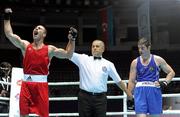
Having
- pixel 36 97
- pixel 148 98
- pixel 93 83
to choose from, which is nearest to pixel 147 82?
pixel 148 98

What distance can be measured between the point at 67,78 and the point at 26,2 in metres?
2.79

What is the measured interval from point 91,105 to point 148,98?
2.33 ft

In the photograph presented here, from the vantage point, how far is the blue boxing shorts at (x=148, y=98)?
5273 millimetres

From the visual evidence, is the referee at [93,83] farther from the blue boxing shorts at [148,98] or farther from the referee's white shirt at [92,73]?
the blue boxing shorts at [148,98]

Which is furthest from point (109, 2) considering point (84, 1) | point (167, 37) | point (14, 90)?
point (14, 90)

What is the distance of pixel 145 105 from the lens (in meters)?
5.28

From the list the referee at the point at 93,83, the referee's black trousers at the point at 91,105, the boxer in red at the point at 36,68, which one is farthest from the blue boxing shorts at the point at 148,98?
the boxer in red at the point at 36,68

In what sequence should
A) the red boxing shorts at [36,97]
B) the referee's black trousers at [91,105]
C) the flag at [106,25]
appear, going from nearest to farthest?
the red boxing shorts at [36,97]
the referee's black trousers at [91,105]
the flag at [106,25]

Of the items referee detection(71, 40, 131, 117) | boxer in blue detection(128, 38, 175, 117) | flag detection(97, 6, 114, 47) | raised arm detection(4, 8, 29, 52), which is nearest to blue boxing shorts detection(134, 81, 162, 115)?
boxer in blue detection(128, 38, 175, 117)

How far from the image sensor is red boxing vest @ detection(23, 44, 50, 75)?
5.09m

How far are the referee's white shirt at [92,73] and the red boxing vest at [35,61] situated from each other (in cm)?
44

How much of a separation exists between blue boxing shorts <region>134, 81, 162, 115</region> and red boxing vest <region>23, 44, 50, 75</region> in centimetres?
119

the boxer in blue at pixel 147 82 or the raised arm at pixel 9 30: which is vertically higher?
the raised arm at pixel 9 30

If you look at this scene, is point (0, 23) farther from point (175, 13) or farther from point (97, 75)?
point (97, 75)
